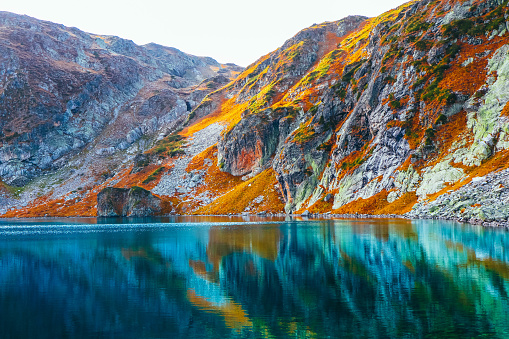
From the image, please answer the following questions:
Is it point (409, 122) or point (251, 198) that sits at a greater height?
point (409, 122)

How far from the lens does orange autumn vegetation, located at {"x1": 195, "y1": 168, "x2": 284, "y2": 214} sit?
133 metres

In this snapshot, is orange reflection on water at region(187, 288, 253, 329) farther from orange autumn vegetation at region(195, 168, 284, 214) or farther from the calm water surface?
orange autumn vegetation at region(195, 168, 284, 214)

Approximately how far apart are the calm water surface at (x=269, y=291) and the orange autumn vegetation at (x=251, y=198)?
88.1m

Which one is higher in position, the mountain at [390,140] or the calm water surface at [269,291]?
the mountain at [390,140]

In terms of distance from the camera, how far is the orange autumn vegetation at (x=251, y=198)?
13338 cm

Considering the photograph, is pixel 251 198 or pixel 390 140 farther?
pixel 251 198

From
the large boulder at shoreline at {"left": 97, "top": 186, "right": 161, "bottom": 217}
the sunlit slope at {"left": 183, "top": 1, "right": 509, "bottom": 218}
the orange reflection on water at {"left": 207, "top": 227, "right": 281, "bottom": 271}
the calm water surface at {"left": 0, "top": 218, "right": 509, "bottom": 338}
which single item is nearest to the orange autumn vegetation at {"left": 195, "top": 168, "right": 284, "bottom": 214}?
the sunlit slope at {"left": 183, "top": 1, "right": 509, "bottom": 218}

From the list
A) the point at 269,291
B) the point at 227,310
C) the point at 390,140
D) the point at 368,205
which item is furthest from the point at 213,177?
the point at 227,310

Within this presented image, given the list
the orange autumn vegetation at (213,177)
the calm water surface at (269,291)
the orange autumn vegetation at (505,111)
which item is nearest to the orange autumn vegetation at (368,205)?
the orange autumn vegetation at (505,111)

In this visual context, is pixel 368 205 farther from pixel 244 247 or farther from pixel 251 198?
pixel 244 247

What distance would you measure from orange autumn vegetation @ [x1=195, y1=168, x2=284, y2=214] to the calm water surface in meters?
88.1

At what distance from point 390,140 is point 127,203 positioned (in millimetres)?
106720

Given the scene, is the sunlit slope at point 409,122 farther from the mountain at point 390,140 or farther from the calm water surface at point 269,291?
the calm water surface at point 269,291

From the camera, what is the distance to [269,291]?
82.0ft
